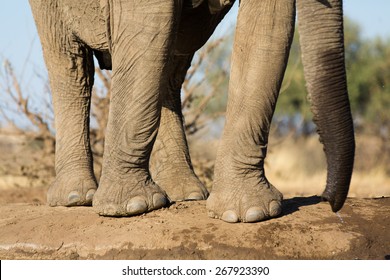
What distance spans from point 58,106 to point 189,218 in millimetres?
1497

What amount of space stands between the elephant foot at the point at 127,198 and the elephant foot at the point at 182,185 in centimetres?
66

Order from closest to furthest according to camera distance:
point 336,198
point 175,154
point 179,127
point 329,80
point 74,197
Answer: point 329,80 → point 336,198 → point 74,197 → point 175,154 → point 179,127

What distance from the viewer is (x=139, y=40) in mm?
4211

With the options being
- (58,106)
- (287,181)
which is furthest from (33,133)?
(287,181)

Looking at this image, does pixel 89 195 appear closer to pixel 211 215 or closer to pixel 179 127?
pixel 179 127

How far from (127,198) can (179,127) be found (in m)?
1.16

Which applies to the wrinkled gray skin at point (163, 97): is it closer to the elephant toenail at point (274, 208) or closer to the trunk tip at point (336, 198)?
the elephant toenail at point (274, 208)

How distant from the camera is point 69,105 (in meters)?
5.33

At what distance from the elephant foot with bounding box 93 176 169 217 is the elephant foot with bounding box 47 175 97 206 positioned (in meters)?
0.60

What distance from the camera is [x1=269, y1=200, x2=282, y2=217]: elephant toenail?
4.14 m

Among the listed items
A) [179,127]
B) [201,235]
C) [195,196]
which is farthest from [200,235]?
[179,127]

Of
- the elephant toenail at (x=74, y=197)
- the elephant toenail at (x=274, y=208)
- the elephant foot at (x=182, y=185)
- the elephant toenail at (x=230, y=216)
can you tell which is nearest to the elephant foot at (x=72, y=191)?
the elephant toenail at (x=74, y=197)

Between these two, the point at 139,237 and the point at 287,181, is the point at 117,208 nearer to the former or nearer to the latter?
the point at 139,237

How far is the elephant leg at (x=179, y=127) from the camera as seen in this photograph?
4.84m
